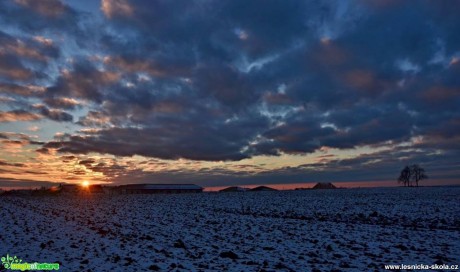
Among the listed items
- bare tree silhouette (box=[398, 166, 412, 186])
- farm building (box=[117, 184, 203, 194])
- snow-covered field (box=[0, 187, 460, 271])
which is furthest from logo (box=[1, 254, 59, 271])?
bare tree silhouette (box=[398, 166, 412, 186])

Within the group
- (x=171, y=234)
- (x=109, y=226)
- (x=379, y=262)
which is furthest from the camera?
(x=109, y=226)

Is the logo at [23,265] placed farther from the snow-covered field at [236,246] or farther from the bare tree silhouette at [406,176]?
the bare tree silhouette at [406,176]

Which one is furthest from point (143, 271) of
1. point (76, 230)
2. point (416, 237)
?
point (416, 237)

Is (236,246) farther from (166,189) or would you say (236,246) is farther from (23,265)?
(166,189)

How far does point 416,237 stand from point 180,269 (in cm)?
1440

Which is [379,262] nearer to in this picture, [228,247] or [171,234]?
[228,247]

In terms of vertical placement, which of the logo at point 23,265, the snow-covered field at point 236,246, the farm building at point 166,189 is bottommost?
the farm building at point 166,189

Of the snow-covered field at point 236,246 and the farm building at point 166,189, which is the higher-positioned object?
the snow-covered field at point 236,246

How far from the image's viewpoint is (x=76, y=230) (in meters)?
23.2

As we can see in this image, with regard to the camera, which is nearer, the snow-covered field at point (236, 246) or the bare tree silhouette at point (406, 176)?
the snow-covered field at point (236, 246)

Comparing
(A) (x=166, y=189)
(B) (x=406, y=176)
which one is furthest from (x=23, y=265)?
(B) (x=406, y=176)

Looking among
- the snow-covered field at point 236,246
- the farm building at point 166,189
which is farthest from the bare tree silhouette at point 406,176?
the snow-covered field at point 236,246

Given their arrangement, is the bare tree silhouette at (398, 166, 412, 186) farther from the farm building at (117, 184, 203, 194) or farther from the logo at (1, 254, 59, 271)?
the logo at (1, 254, 59, 271)

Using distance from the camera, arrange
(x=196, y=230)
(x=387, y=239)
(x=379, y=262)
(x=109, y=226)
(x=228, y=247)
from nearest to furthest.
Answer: (x=379, y=262)
(x=228, y=247)
(x=387, y=239)
(x=196, y=230)
(x=109, y=226)
